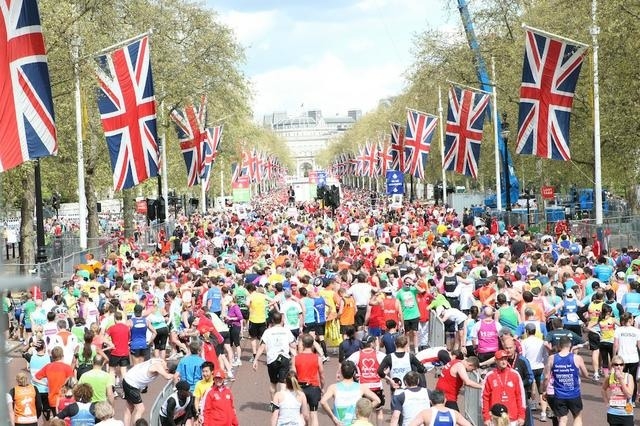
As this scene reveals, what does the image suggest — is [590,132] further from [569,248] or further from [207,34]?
[207,34]

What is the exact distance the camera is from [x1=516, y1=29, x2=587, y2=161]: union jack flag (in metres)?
24.2

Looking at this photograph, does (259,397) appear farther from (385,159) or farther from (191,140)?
(385,159)

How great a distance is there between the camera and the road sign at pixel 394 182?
183ft

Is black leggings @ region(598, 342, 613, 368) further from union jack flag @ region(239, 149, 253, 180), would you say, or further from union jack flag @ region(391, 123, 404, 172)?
union jack flag @ region(239, 149, 253, 180)

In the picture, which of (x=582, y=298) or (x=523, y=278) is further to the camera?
(x=523, y=278)

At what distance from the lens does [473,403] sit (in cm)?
1099

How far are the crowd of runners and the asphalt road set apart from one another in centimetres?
16

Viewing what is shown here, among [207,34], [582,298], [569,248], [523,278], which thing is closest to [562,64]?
[569,248]

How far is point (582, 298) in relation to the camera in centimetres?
1518

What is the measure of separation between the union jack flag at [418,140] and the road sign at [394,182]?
24.7 feet

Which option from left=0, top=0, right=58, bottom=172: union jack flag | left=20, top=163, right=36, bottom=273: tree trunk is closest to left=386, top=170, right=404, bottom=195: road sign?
left=20, top=163, right=36, bottom=273: tree trunk

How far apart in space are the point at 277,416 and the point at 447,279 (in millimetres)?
8362

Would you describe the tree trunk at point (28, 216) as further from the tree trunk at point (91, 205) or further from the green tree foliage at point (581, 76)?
the green tree foliage at point (581, 76)

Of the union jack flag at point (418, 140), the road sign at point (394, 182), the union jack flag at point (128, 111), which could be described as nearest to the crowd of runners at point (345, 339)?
the union jack flag at point (128, 111)
